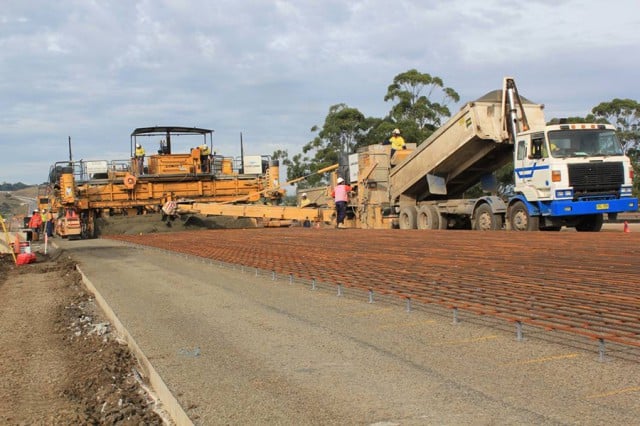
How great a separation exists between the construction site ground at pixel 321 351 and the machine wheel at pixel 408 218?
319 inches

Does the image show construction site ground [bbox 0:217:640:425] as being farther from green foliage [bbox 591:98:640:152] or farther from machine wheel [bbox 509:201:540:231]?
green foliage [bbox 591:98:640:152]

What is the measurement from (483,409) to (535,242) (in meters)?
7.65

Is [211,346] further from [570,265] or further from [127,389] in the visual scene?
[570,265]

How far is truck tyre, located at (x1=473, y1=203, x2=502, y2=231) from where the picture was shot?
15539 mm

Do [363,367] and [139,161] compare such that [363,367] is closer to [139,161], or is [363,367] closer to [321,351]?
[321,351]

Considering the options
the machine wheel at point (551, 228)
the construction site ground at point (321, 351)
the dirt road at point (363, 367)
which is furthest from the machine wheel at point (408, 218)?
the dirt road at point (363, 367)

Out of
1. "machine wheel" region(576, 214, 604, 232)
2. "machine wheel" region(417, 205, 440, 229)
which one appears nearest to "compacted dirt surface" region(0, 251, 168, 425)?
"machine wheel" region(417, 205, 440, 229)

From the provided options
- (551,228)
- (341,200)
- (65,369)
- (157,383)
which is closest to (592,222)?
(551,228)

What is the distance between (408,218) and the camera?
19.1 m

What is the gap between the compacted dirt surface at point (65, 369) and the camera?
4539mm

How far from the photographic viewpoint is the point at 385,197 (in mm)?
20141

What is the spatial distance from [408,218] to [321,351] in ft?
46.2

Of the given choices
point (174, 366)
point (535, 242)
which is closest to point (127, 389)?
point (174, 366)

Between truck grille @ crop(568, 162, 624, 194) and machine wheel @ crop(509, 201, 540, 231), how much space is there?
1176 millimetres
